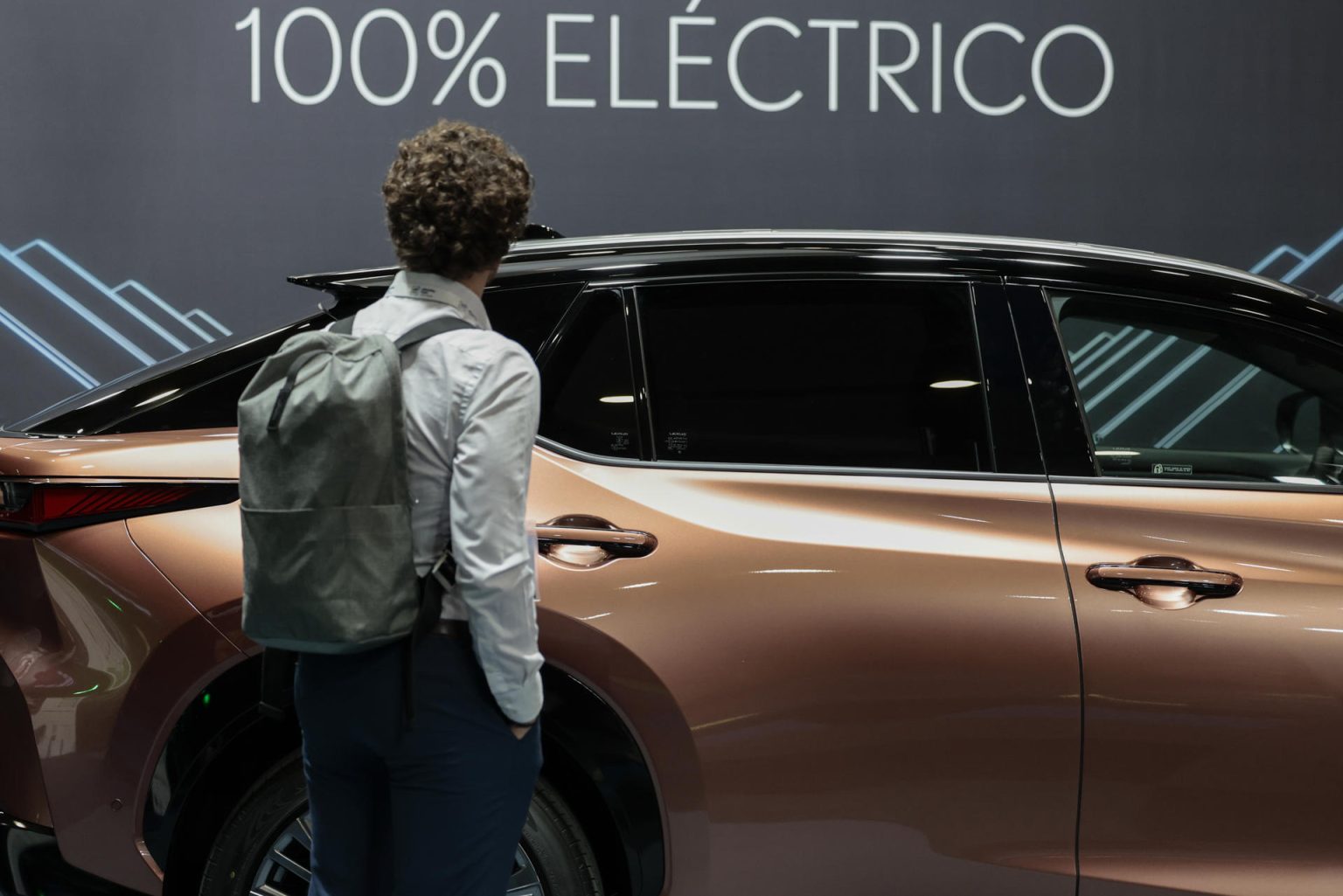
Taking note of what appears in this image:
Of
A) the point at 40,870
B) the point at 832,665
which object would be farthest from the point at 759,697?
the point at 40,870

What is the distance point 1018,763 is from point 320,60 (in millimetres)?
3737

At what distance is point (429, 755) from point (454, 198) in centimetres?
65

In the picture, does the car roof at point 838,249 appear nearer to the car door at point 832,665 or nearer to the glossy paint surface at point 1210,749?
the car door at point 832,665

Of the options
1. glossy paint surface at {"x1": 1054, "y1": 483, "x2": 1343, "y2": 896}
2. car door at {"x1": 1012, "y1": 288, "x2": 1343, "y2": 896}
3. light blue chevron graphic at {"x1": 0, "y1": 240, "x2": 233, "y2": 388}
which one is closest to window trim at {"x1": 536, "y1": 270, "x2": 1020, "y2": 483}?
car door at {"x1": 1012, "y1": 288, "x2": 1343, "y2": 896}

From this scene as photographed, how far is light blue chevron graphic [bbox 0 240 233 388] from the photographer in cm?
459

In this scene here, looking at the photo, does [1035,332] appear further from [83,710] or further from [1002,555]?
[83,710]

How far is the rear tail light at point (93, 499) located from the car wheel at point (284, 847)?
456 millimetres

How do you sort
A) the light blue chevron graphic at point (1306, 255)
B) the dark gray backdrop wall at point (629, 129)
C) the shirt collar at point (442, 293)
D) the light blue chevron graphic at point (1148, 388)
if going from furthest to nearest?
the light blue chevron graphic at point (1306, 255), the dark gray backdrop wall at point (629, 129), the light blue chevron graphic at point (1148, 388), the shirt collar at point (442, 293)

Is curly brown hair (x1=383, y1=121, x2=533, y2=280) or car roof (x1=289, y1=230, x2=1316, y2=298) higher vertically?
curly brown hair (x1=383, y1=121, x2=533, y2=280)

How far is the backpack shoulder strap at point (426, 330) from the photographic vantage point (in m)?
1.43

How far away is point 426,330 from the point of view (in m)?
1.43

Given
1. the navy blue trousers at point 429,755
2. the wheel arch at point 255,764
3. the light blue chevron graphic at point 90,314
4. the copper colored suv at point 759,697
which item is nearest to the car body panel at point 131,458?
the copper colored suv at point 759,697

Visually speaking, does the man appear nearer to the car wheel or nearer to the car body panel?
the car wheel

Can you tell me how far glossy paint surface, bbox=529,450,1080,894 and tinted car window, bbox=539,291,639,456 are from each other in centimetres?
13
